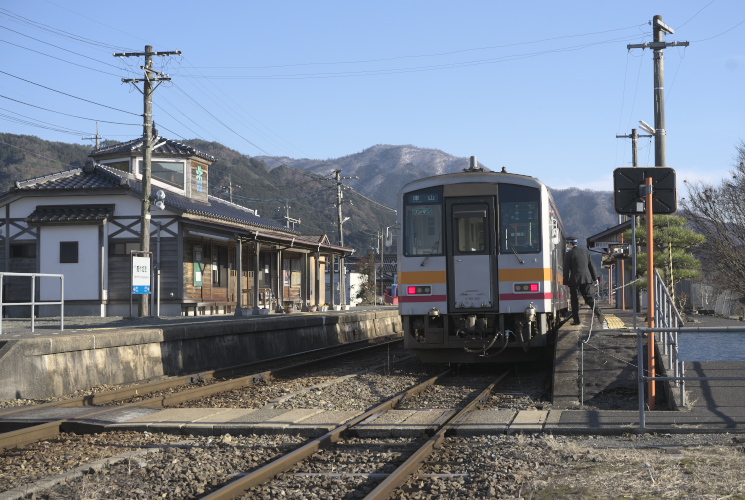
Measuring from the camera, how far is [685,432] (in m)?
6.61

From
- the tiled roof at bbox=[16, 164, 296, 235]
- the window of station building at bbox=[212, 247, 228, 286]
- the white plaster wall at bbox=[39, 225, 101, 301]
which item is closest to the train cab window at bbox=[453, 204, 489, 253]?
the tiled roof at bbox=[16, 164, 296, 235]

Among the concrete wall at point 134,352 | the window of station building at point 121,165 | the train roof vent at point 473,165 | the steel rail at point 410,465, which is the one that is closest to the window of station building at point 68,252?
the window of station building at point 121,165

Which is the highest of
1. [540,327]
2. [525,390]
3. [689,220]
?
[689,220]

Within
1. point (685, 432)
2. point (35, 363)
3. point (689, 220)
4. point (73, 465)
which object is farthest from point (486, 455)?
point (689, 220)

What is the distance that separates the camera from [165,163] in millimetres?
31172

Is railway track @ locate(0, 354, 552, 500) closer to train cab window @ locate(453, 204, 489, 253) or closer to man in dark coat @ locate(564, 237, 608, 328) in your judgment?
train cab window @ locate(453, 204, 489, 253)

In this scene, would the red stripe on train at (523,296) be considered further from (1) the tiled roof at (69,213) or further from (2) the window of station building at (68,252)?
(2) the window of station building at (68,252)

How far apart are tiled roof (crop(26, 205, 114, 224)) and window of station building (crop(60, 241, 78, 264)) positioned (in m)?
0.85

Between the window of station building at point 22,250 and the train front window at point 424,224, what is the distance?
18737 mm

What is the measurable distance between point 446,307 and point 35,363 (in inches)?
225

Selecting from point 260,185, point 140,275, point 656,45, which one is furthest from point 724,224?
point 260,185

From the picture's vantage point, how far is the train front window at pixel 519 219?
1176 centimetres

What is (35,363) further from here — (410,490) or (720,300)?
(720,300)

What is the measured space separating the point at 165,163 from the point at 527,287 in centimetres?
2246
